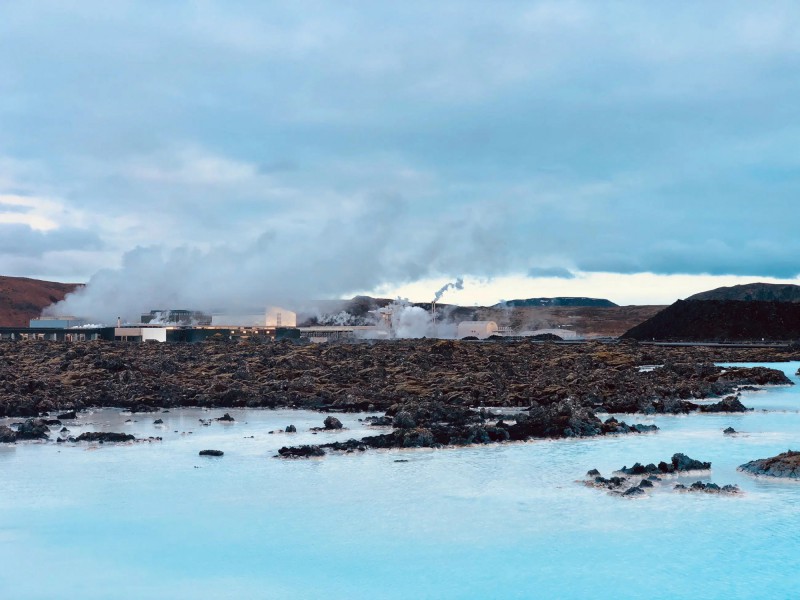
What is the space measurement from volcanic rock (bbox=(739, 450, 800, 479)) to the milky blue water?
322 millimetres

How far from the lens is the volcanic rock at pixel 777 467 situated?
13.0 meters

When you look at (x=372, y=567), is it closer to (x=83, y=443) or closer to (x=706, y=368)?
(x=83, y=443)

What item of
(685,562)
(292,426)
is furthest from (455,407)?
(685,562)

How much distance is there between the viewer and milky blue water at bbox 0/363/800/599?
28.1 feet

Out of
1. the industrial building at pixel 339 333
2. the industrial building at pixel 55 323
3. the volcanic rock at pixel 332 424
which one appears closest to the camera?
the volcanic rock at pixel 332 424

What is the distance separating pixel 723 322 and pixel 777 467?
256ft

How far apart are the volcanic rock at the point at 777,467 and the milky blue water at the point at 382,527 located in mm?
322

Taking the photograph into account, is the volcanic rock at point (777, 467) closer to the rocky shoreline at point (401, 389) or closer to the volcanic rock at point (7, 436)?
the rocky shoreline at point (401, 389)

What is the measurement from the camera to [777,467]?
43.3 feet

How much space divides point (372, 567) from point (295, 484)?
403 cm

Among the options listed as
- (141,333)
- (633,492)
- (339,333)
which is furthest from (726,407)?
(339,333)

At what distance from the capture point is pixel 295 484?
12.9 meters

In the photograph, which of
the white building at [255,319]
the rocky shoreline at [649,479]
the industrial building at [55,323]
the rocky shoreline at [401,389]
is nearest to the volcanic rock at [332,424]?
the rocky shoreline at [401,389]

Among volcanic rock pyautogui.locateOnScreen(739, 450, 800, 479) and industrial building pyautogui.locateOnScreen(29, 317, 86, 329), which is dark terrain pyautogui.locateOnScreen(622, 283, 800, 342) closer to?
industrial building pyautogui.locateOnScreen(29, 317, 86, 329)
